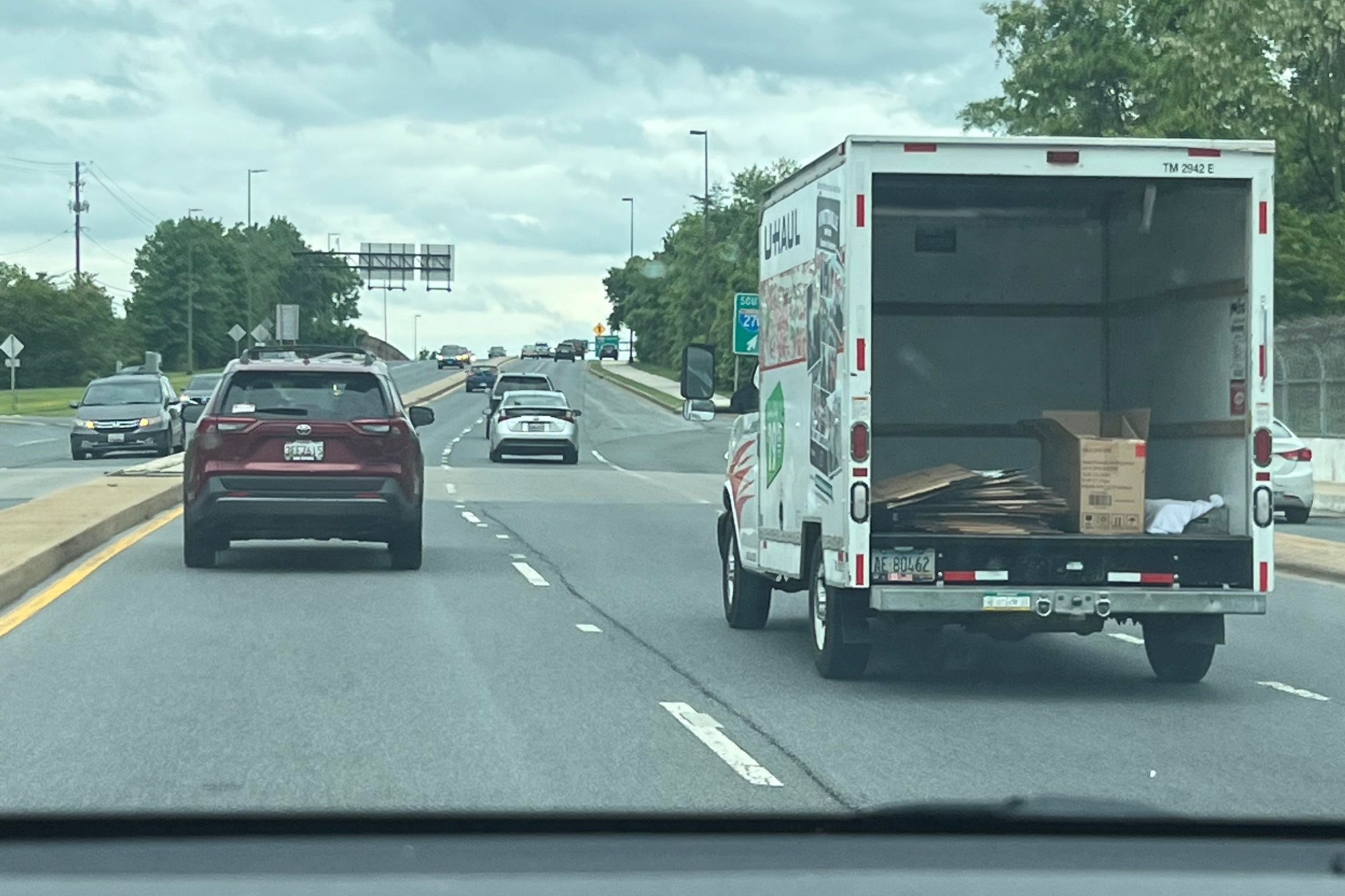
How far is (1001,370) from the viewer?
43.4 ft

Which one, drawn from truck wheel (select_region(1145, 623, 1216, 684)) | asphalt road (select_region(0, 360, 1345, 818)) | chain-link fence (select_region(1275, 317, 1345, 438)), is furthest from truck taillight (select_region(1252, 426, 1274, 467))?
chain-link fence (select_region(1275, 317, 1345, 438))

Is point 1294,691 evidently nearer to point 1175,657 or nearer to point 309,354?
point 1175,657

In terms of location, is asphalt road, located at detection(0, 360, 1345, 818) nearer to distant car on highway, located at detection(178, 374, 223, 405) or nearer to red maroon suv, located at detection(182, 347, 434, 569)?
red maroon suv, located at detection(182, 347, 434, 569)

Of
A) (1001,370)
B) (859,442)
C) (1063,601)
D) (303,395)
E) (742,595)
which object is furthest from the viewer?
(303,395)

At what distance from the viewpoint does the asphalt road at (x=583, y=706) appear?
311 inches

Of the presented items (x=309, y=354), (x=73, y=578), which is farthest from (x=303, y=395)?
(x=73, y=578)

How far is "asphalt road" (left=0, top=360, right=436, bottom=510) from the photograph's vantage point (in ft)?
100

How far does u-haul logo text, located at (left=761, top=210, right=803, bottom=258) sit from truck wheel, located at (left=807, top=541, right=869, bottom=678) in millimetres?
1802

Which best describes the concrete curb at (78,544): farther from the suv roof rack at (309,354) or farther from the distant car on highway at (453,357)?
the distant car on highway at (453,357)

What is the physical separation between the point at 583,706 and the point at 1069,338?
15.7ft

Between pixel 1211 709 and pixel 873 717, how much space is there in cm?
190

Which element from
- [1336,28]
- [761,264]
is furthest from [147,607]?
[1336,28]

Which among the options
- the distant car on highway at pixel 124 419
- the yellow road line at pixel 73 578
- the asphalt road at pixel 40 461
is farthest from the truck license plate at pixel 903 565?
the distant car on highway at pixel 124 419

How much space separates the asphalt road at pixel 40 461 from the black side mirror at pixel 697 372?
1027 centimetres
